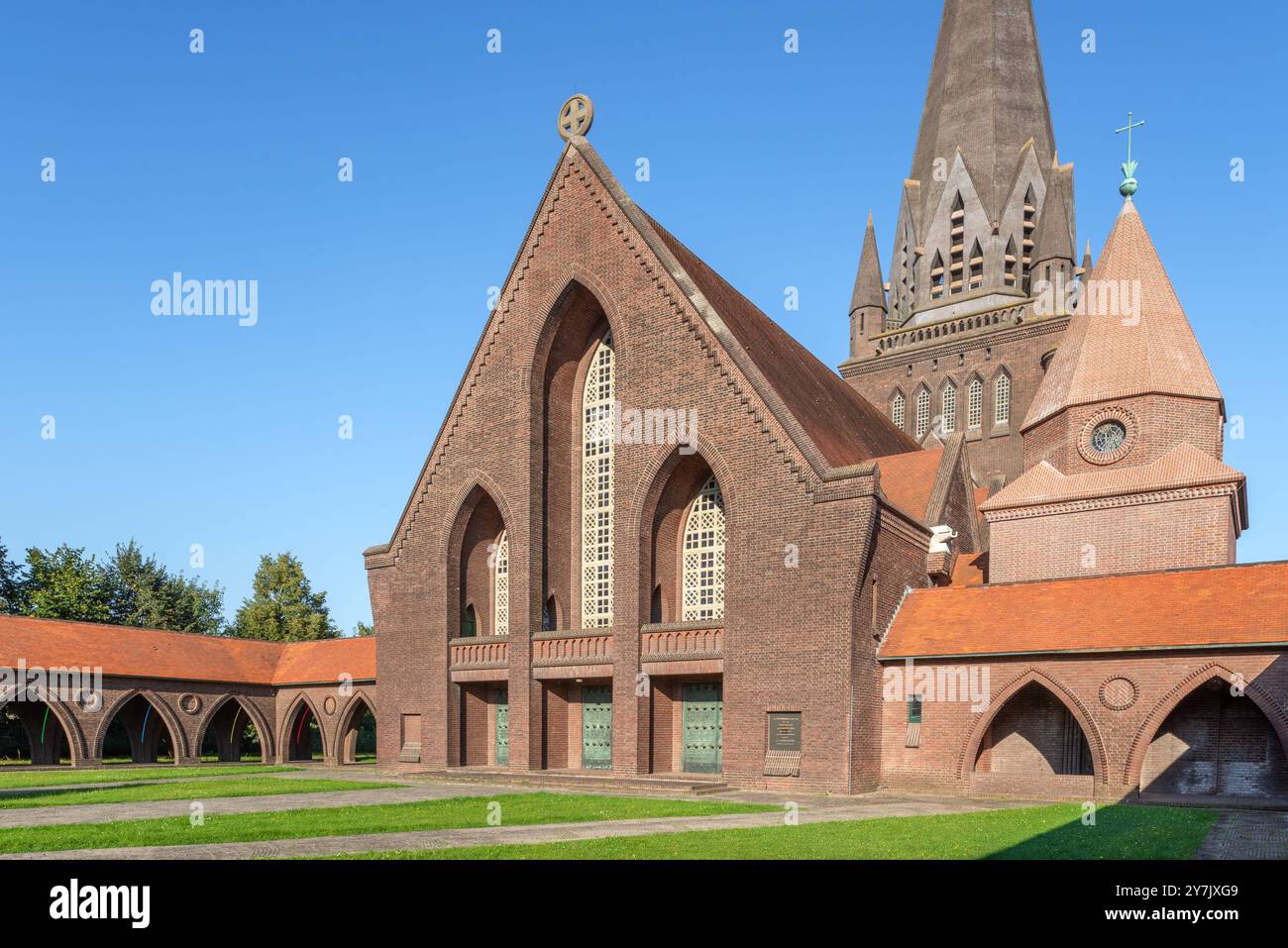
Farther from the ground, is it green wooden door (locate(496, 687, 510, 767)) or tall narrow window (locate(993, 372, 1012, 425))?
tall narrow window (locate(993, 372, 1012, 425))

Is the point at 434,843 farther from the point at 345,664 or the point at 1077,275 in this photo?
the point at 1077,275

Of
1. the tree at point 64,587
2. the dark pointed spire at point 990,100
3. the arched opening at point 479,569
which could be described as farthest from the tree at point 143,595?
the dark pointed spire at point 990,100

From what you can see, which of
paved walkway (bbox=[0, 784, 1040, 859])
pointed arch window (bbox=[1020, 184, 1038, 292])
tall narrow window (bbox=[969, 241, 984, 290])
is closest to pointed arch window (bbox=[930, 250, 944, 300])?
tall narrow window (bbox=[969, 241, 984, 290])

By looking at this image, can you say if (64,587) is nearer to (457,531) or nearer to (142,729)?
(142,729)

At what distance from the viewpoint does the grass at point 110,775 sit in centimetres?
2828

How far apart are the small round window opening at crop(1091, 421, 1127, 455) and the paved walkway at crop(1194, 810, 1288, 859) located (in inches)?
476

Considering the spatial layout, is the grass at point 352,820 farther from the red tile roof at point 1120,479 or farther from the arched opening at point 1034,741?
the red tile roof at point 1120,479

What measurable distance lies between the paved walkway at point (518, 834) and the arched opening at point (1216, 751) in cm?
367

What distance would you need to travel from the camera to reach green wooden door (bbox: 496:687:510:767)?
104ft

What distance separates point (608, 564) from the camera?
102 ft

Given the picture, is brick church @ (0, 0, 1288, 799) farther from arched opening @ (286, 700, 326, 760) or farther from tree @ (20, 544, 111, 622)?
tree @ (20, 544, 111, 622)

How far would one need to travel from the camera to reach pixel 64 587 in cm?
5544

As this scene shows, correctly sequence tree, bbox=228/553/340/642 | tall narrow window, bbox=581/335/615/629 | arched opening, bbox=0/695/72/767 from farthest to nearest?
tree, bbox=228/553/340/642 < arched opening, bbox=0/695/72/767 < tall narrow window, bbox=581/335/615/629

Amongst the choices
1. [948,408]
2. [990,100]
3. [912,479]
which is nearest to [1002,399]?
[948,408]
